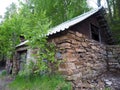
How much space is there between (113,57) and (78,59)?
142 inches

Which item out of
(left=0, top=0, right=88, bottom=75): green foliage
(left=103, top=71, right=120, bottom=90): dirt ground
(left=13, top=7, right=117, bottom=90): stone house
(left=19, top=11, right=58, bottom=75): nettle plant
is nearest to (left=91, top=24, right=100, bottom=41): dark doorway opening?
(left=13, top=7, right=117, bottom=90): stone house

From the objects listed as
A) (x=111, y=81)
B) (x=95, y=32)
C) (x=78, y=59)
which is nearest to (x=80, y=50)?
(x=78, y=59)

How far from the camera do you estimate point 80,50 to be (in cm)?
699

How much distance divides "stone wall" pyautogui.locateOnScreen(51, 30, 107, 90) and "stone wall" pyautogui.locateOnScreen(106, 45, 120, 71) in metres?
1.43

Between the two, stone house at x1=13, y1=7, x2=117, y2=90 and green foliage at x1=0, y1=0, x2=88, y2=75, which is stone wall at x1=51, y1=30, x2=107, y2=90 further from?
green foliage at x1=0, y1=0, x2=88, y2=75

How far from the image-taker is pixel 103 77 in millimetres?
8000

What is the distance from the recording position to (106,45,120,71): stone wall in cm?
912

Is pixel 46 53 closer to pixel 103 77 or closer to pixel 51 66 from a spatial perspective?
pixel 51 66

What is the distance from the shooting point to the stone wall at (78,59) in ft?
20.4

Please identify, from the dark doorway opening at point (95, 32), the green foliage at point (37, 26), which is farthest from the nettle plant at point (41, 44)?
the dark doorway opening at point (95, 32)

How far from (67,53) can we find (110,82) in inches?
119

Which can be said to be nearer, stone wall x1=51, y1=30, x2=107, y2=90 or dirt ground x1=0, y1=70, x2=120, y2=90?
stone wall x1=51, y1=30, x2=107, y2=90

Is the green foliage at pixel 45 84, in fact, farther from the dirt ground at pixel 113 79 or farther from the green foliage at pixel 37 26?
the dirt ground at pixel 113 79

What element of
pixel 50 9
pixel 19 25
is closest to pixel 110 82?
pixel 19 25
